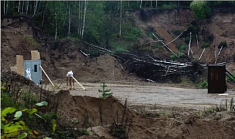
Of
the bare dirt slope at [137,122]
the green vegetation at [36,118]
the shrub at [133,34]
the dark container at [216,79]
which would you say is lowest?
the dark container at [216,79]

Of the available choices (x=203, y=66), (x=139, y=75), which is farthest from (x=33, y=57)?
(x=203, y=66)

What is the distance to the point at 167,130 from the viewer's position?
1011 centimetres

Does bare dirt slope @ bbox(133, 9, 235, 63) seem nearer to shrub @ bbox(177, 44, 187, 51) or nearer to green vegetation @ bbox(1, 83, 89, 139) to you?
shrub @ bbox(177, 44, 187, 51)

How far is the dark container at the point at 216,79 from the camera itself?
24500 mm

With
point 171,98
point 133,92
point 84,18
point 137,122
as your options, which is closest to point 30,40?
point 84,18

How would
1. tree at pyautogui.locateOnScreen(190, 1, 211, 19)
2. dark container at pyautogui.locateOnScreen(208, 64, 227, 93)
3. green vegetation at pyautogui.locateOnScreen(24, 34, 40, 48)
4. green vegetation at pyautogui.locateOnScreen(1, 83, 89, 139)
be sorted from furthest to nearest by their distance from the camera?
tree at pyautogui.locateOnScreen(190, 1, 211, 19) < green vegetation at pyautogui.locateOnScreen(24, 34, 40, 48) < dark container at pyautogui.locateOnScreen(208, 64, 227, 93) < green vegetation at pyautogui.locateOnScreen(1, 83, 89, 139)

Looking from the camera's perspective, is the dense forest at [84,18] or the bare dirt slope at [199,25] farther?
the bare dirt slope at [199,25]

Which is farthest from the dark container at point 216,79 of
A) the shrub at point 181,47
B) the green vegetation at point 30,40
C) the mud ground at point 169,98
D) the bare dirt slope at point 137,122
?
the shrub at point 181,47

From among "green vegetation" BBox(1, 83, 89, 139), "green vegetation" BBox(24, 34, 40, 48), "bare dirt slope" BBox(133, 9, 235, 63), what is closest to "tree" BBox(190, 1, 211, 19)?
"bare dirt slope" BBox(133, 9, 235, 63)

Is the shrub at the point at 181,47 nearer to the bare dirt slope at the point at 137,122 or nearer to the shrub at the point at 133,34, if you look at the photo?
the shrub at the point at 133,34

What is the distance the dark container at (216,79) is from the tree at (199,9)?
87.1 feet

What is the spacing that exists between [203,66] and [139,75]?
5.60 meters

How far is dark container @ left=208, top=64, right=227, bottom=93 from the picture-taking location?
80.4 feet

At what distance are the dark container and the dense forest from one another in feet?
70.8
